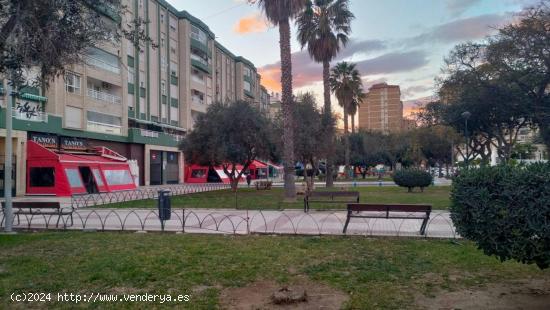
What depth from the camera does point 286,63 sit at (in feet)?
71.4

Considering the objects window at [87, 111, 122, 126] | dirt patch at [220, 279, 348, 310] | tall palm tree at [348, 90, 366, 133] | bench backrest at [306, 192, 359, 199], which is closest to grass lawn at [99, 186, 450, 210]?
bench backrest at [306, 192, 359, 199]

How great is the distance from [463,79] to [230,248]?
21.3m

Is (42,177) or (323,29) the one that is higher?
(323,29)

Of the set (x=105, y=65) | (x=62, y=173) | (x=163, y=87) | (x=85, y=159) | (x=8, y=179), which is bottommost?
(x=8, y=179)

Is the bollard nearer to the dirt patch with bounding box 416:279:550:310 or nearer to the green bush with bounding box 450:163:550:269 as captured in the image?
the dirt patch with bounding box 416:279:550:310

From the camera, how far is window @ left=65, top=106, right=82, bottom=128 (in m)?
32.6

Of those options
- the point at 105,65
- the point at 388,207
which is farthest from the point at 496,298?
the point at 105,65

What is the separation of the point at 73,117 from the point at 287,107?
2025 centimetres

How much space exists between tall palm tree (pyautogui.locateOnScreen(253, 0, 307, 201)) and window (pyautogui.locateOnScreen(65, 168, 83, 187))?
15.2 metres

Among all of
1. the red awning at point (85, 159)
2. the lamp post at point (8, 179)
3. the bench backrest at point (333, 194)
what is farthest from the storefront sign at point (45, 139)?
the bench backrest at point (333, 194)

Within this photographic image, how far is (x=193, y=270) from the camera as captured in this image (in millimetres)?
6914

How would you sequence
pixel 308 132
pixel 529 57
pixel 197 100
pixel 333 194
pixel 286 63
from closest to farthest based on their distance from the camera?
pixel 333 194, pixel 529 57, pixel 286 63, pixel 308 132, pixel 197 100

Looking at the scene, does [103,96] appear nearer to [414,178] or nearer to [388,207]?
[414,178]

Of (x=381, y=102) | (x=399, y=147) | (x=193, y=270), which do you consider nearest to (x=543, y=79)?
(x=193, y=270)
